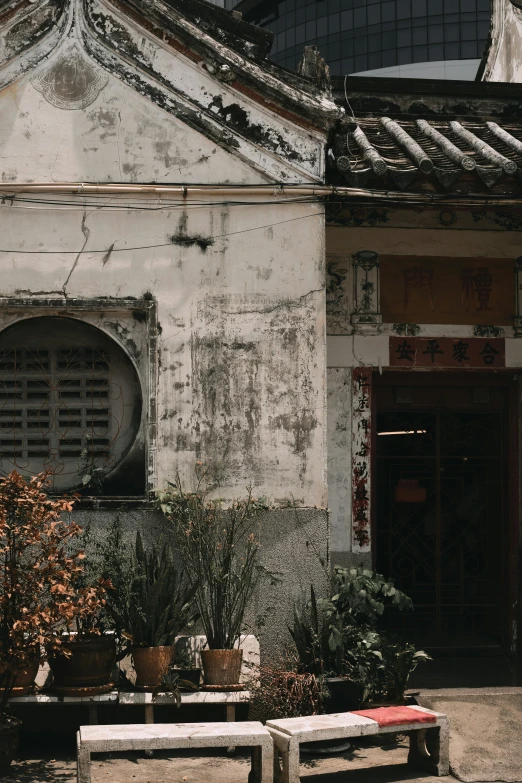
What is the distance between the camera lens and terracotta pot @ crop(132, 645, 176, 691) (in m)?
7.54

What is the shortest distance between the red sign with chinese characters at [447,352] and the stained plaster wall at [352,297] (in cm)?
7

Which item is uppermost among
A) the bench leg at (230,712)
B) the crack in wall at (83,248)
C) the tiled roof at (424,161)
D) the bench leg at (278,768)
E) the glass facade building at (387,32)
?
the glass facade building at (387,32)

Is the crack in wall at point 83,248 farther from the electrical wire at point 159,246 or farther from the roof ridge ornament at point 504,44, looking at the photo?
the roof ridge ornament at point 504,44

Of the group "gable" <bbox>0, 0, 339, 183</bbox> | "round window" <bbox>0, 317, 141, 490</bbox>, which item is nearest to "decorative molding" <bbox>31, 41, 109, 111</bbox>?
"gable" <bbox>0, 0, 339, 183</bbox>

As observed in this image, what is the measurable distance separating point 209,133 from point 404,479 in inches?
160

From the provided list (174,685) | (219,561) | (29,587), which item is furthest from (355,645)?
(29,587)

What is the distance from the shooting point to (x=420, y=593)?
1053cm

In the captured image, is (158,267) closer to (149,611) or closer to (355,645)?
(149,611)

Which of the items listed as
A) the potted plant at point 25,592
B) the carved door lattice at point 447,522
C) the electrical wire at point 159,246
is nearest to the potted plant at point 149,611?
the potted plant at point 25,592

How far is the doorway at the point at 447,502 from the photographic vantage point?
→ 413 inches

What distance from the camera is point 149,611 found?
762cm

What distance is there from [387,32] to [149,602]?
3232 cm

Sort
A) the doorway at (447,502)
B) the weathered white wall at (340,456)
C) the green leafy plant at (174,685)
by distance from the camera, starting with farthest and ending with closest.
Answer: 1. the doorway at (447,502)
2. the weathered white wall at (340,456)
3. the green leafy plant at (174,685)

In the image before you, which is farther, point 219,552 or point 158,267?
point 158,267
